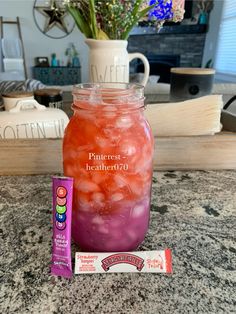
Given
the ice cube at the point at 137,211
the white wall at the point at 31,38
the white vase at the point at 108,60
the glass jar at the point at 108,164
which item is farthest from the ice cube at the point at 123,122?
the white wall at the point at 31,38

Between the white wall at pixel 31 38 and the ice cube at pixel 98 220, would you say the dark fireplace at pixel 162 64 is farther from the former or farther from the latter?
the ice cube at pixel 98 220

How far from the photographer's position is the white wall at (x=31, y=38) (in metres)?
4.12

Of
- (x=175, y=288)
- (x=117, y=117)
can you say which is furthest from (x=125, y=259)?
(x=117, y=117)

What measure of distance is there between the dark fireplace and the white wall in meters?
1.06

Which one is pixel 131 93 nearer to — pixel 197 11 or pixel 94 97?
pixel 94 97

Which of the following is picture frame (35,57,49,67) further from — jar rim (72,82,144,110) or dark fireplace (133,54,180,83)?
jar rim (72,82,144,110)

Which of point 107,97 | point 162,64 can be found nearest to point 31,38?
point 162,64

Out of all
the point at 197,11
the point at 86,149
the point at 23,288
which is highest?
A: the point at 197,11

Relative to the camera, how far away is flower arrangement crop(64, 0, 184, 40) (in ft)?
2.61

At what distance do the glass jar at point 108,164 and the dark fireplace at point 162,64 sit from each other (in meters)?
4.28

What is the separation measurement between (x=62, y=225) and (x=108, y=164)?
0.31 ft

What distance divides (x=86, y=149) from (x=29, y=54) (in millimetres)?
4524

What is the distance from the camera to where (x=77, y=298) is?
0.32m

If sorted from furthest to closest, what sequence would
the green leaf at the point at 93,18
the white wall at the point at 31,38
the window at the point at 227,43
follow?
1. the white wall at the point at 31,38
2. the window at the point at 227,43
3. the green leaf at the point at 93,18
